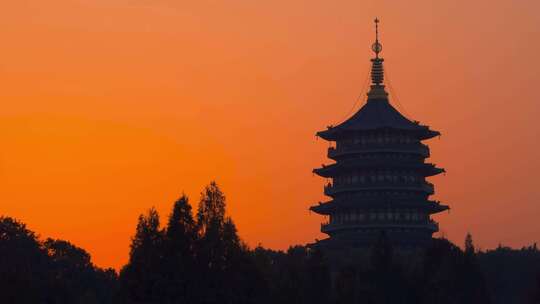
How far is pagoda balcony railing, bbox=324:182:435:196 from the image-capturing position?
16912 centimetres

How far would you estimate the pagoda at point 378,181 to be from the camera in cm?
16888

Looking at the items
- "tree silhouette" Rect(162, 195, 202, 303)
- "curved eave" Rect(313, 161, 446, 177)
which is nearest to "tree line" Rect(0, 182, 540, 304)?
"tree silhouette" Rect(162, 195, 202, 303)

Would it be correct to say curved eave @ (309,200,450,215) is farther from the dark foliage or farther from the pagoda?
the dark foliage

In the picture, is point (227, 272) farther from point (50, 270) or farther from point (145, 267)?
A: point (50, 270)

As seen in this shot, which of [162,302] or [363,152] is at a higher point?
[363,152]

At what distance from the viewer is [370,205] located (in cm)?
16888

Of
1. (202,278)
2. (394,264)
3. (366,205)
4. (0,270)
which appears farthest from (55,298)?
(366,205)

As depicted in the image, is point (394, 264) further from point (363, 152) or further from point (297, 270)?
point (363, 152)

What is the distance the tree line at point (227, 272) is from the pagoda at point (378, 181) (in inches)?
226

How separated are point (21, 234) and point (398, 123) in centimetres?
4086

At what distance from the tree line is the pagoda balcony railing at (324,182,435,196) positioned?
281 inches

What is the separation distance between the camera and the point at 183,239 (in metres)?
118

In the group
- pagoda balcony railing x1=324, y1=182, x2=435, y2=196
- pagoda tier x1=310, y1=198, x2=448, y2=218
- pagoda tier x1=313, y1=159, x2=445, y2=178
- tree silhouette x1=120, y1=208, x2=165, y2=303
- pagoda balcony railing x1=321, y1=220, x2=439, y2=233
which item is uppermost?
pagoda tier x1=313, y1=159, x2=445, y2=178

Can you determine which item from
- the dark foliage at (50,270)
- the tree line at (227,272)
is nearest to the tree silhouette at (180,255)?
the tree line at (227,272)
